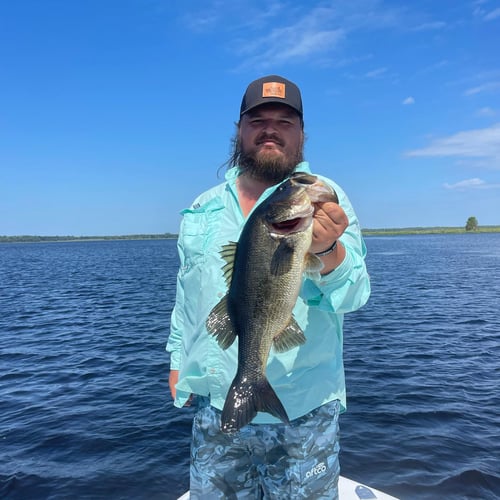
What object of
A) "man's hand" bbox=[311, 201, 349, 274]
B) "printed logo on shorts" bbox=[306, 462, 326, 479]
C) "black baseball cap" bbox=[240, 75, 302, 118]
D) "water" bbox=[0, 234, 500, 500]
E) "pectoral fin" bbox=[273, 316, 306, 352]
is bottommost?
"water" bbox=[0, 234, 500, 500]

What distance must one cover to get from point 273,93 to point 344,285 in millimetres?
1933

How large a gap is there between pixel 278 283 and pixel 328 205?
0.68m

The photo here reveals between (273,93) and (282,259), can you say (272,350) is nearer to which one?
(282,259)

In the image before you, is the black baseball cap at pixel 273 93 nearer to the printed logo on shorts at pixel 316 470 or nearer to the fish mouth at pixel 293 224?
the fish mouth at pixel 293 224

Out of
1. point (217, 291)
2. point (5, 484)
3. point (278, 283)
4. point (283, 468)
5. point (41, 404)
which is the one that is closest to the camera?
point (278, 283)

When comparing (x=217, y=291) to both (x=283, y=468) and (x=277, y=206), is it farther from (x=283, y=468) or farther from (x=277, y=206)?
(x=283, y=468)

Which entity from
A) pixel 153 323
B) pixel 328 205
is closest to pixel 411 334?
pixel 153 323

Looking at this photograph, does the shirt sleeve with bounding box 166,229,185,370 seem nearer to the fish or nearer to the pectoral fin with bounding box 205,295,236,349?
the pectoral fin with bounding box 205,295,236,349

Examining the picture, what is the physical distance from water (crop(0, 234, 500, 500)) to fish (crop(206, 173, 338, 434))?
6.41 metres

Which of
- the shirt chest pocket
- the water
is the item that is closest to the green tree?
the water

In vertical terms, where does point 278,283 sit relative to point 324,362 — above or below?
above

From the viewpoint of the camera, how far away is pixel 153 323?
2177cm

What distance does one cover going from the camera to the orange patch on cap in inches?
152

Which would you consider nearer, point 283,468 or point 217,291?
point 283,468
